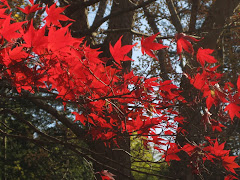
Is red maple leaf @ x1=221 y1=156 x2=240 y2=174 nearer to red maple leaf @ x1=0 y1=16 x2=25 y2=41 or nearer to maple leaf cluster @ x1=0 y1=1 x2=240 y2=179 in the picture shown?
maple leaf cluster @ x1=0 y1=1 x2=240 y2=179

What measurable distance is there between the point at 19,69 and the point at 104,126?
0.85 m

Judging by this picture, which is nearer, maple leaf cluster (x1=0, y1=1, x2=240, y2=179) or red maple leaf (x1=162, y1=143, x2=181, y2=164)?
maple leaf cluster (x1=0, y1=1, x2=240, y2=179)

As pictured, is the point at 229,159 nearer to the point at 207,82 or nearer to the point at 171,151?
the point at 171,151

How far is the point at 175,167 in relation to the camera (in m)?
4.45

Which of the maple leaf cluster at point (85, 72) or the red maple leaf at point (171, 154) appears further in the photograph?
the red maple leaf at point (171, 154)

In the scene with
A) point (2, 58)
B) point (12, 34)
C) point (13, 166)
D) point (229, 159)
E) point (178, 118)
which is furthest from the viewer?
point (13, 166)

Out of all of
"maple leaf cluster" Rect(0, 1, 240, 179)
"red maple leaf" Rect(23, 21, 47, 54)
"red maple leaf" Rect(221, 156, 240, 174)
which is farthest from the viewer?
"red maple leaf" Rect(221, 156, 240, 174)

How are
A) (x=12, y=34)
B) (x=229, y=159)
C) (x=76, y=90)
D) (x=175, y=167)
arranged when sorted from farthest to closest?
(x=175, y=167) < (x=229, y=159) < (x=76, y=90) < (x=12, y=34)

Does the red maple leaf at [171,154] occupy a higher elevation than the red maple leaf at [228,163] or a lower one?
higher

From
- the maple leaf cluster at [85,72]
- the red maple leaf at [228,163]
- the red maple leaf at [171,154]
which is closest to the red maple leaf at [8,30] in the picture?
the maple leaf cluster at [85,72]

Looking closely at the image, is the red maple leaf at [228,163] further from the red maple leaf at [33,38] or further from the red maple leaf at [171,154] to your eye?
the red maple leaf at [33,38]

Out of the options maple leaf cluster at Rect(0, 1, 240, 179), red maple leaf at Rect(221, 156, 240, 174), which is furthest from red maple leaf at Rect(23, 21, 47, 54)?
A: red maple leaf at Rect(221, 156, 240, 174)

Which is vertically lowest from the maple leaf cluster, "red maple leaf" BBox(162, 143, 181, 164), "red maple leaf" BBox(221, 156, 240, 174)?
"red maple leaf" BBox(221, 156, 240, 174)

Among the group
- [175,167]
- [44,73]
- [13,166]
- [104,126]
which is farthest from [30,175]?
[44,73]
